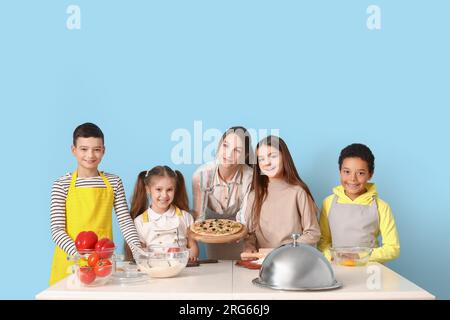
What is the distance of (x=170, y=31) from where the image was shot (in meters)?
3.90

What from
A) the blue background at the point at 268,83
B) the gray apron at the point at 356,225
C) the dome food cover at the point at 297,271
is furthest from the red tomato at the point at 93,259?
the blue background at the point at 268,83

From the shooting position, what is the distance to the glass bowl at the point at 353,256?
114 inches

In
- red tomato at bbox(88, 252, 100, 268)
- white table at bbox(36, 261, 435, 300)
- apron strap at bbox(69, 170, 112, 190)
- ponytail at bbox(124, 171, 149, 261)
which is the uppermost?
apron strap at bbox(69, 170, 112, 190)

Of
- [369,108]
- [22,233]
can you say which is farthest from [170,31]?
[22,233]

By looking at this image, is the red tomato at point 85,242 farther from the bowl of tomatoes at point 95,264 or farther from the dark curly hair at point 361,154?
the dark curly hair at point 361,154

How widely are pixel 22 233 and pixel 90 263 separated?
1.70m

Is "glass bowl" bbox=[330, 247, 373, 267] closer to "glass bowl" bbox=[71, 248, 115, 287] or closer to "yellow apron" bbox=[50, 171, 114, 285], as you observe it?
"glass bowl" bbox=[71, 248, 115, 287]

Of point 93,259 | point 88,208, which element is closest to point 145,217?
point 88,208

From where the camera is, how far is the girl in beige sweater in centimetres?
329

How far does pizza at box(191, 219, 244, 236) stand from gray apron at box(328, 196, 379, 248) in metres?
0.52

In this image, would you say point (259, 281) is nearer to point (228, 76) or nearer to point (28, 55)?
point (228, 76)

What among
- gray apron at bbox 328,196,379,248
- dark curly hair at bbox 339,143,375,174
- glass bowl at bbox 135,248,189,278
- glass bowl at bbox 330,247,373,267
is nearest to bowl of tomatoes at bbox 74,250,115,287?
glass bowl at bbox 135,248,189,278

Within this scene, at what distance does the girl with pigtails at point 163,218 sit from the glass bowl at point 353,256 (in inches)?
27.9

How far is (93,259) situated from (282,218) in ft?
3.64
